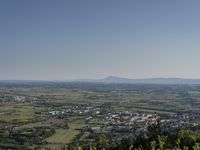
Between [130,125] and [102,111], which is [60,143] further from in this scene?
[102,111]

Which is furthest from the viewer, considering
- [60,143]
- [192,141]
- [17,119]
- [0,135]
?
[17,119]

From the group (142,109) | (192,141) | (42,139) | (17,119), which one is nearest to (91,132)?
(42,139)

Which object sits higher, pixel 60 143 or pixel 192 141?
pixel 192 141

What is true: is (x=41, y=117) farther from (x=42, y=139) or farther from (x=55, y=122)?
(x=42, y=139)

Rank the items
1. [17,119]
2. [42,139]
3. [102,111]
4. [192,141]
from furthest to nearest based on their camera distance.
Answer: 1. [102,111]
2. [17,119]
3. [42,139]
4. [192,141]

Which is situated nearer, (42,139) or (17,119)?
(42,139)

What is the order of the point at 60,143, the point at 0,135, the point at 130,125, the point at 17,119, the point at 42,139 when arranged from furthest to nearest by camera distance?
the point at 17,119 < the point at 130,125 < the point at 0,135 < the point at 42,139 < the point at 60,143

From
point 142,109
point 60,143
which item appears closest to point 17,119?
point 60,143

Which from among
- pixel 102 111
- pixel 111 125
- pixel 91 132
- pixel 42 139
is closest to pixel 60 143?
pixel 42 139

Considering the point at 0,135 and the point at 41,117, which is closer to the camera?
the point at 0,135

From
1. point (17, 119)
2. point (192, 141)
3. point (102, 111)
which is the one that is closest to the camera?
point (192, 141)
